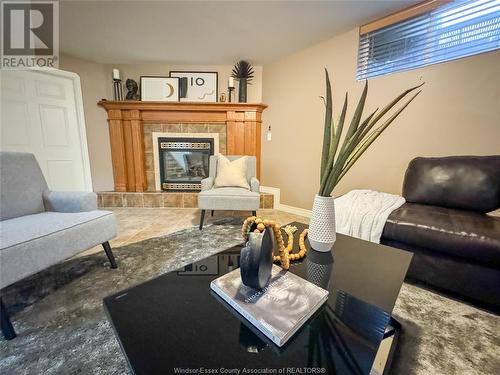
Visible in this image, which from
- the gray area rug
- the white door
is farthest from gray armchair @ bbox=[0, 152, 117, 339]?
the white door

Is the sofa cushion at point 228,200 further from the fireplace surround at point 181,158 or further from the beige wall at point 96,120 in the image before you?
the beige wall at point 96,120

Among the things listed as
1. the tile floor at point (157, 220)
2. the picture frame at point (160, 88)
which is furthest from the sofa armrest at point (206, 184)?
the picture frame at point (160, 88)

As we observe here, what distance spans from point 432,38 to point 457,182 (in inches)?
49.5

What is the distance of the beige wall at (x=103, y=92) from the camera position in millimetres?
3053

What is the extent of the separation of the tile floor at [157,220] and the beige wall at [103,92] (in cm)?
72

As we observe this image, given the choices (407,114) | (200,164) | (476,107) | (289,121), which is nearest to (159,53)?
(200,164)

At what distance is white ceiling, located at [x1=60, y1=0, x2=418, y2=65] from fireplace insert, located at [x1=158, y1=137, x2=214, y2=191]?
1.14 meters

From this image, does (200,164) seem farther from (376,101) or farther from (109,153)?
(376,101)

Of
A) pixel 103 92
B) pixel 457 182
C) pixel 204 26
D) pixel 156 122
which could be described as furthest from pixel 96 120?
pixel 457 182

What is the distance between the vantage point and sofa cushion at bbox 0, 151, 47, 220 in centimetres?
131

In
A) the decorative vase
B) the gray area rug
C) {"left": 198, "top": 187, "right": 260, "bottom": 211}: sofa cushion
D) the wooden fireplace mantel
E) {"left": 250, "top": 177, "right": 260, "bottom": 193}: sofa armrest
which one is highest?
the decorative vase

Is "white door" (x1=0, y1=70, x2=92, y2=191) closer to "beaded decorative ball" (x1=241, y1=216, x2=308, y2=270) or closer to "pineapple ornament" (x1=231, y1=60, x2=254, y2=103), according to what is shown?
"pineapple ornament" (x1=231, y1=60, x2=254, y2=103)

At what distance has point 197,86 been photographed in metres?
3.16

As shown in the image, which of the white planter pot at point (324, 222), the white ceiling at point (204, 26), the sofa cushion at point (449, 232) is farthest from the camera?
the white ceiling at point (204, 26)
